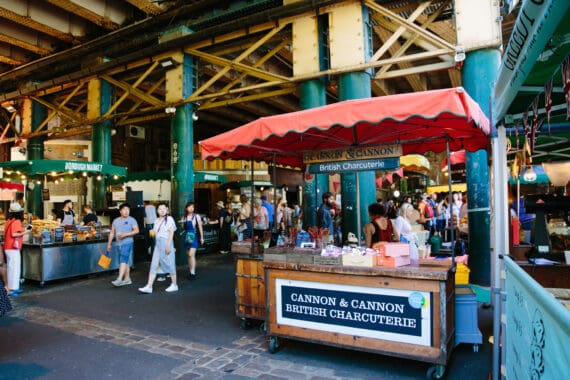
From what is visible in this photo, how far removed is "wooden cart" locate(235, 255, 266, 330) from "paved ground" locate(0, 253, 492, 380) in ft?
0.81

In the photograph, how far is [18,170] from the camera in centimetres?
1039

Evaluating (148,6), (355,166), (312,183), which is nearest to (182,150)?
(148,6)

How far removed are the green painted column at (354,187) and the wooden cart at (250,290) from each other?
343cm

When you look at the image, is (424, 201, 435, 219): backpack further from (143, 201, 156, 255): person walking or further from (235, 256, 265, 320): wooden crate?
(235, 256, 265, 320): wooden crate

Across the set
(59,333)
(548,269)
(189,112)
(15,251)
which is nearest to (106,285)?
(15,251)

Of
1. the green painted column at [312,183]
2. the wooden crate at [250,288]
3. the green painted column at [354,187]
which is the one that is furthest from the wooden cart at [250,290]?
the green painted column at [312,183]

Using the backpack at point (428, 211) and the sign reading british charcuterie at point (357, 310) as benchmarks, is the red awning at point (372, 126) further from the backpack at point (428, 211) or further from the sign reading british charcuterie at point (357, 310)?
the backpack at point (428, 211)

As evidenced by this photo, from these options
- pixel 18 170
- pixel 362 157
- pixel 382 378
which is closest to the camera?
pixel 382 378

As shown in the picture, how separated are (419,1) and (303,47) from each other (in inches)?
115

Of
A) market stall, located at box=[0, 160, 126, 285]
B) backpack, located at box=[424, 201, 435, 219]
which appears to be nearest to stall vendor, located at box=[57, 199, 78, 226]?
market stall, located at box=[0, 160, 126, 285]

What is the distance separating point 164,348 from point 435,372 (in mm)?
3322

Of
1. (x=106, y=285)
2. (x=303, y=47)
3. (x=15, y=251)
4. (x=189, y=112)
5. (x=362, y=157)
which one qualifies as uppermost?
(x=303, y=47)

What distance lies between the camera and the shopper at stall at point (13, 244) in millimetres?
7773

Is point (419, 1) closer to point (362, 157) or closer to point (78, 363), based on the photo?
point (362, 157)
